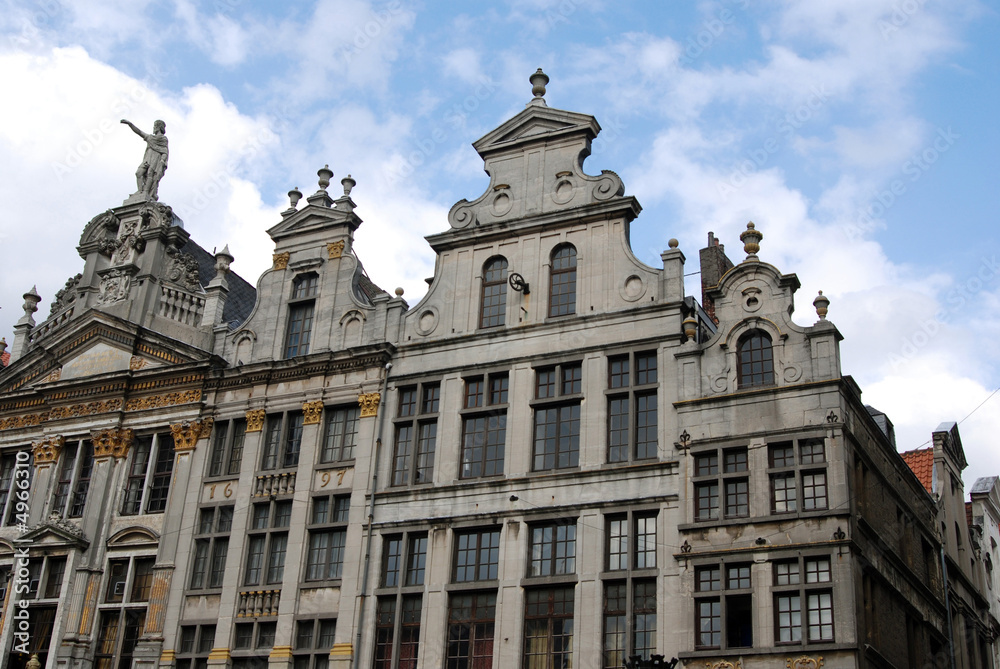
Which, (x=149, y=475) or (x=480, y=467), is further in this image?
(x=149, y=475)

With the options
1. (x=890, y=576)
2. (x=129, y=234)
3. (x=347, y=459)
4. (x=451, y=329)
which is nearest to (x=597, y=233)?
(x=451, y=329)

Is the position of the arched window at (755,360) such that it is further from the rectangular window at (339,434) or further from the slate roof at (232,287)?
the slate roof at (232,287)

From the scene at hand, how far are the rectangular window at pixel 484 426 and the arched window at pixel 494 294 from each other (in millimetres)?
1688

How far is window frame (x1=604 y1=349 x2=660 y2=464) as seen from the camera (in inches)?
1131

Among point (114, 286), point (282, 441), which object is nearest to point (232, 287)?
point (114, 286)

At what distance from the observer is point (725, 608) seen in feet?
84.4

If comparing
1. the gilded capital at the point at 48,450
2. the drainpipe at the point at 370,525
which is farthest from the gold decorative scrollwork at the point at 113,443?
the drainpipe at the point at 370,525

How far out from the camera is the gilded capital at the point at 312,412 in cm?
3306

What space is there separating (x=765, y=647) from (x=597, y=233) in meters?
11.8

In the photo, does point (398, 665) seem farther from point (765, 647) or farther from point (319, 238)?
point (319, 238)

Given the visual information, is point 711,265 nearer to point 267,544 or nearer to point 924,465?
point 924,465

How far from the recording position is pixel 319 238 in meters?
36.0

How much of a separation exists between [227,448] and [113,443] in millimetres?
4016

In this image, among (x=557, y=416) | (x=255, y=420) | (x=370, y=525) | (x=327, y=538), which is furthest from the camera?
(x=255, y=420)
